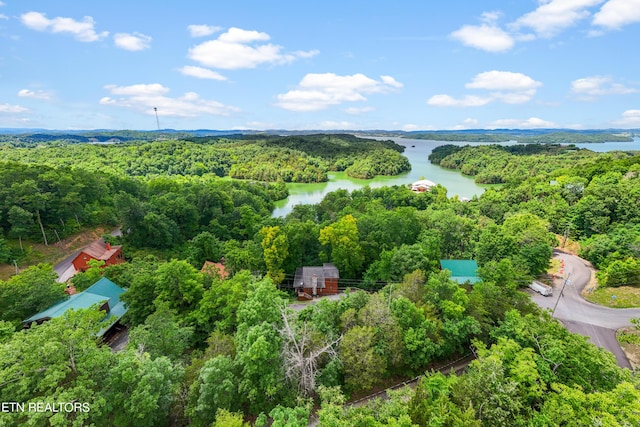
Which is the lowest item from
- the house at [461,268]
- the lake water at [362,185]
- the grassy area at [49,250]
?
the lake water at [362,185]

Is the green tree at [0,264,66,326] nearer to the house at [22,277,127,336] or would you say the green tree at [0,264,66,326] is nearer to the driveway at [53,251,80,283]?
the house at [22,277,127,336]

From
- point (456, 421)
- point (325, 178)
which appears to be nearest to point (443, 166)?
point (325, 178)

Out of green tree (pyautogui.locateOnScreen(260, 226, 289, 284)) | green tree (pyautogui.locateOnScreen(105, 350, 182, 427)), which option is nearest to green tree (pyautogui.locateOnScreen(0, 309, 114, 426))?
green tree (pyautogui.locateOnScreen(105, 350, 182, 427))

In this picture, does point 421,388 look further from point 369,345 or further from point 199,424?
point 199,424

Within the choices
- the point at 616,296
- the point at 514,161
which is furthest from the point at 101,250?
the point at 514,161

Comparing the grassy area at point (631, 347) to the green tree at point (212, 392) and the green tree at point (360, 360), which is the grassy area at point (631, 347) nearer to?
the green tree at point (360, 360)

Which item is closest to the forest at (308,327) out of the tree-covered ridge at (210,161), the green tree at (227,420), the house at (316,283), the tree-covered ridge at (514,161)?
the green tree at (227,420)
